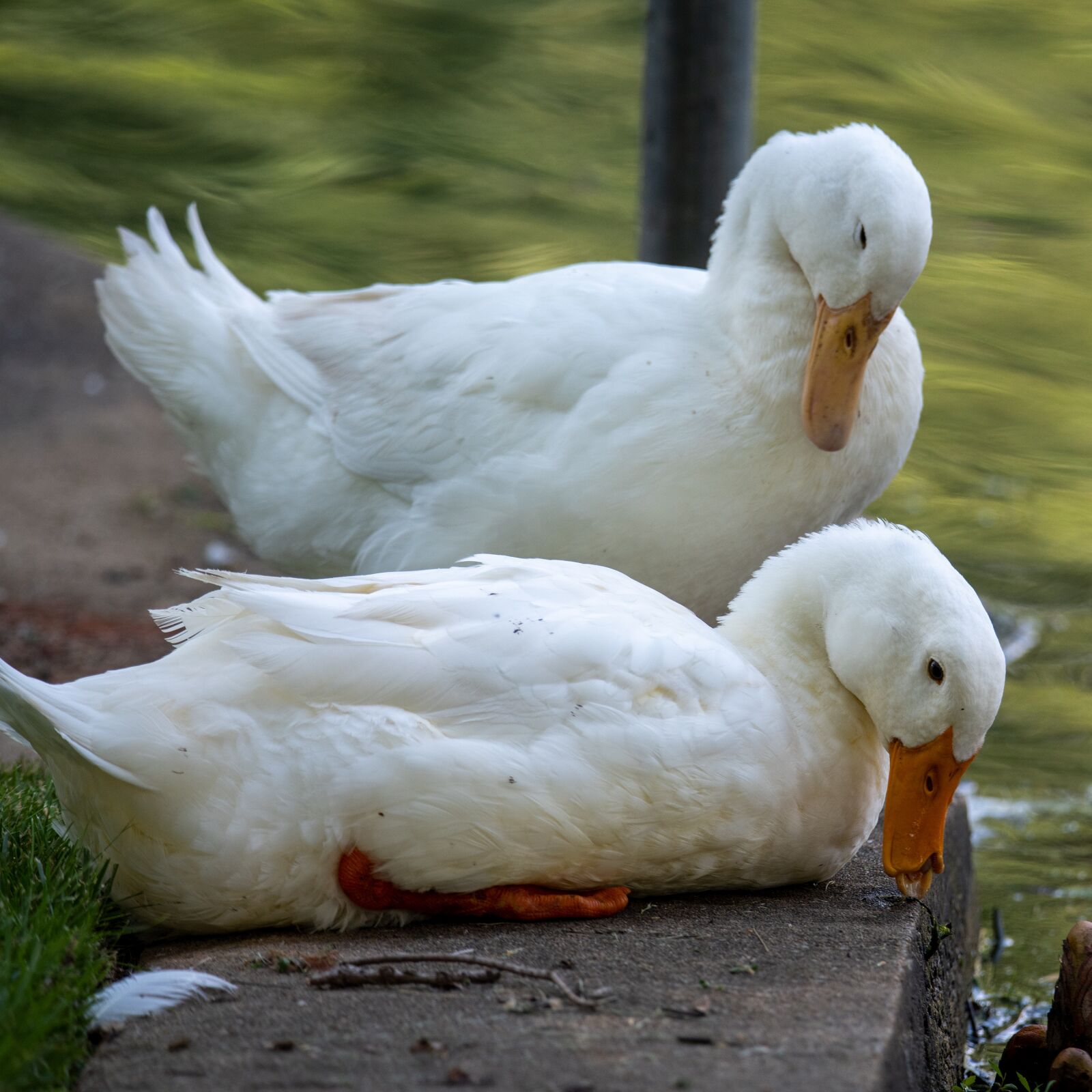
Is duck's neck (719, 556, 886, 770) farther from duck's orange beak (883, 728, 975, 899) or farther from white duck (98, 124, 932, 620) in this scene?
white duck (98, 124, 932, 620)

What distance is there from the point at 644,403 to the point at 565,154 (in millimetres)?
8557

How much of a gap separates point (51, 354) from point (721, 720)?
5854mm

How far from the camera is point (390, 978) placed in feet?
9.81

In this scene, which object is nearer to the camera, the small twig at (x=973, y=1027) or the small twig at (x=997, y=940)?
the small twig at (x=973, y=1027)

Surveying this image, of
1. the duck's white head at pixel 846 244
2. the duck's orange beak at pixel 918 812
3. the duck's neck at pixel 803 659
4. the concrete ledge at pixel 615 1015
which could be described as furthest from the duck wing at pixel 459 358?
the concrete ledge at pixel 615 1015

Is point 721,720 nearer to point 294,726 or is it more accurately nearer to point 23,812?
point 294,726

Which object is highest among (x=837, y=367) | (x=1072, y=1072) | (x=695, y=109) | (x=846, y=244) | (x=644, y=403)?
(x=695, y=109)

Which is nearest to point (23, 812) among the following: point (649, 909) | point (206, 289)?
point (649, 909)

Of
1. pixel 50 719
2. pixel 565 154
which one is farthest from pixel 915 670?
pixel 565 154

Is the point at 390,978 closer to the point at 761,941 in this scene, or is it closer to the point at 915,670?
the point at 761,941

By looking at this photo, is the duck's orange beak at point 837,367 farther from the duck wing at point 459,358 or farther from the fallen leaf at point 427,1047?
the fallen leaf at point 427,1047

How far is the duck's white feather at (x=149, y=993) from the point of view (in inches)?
114

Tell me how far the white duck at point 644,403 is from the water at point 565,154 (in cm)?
263

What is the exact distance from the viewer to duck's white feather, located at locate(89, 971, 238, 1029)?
9.48 feet
